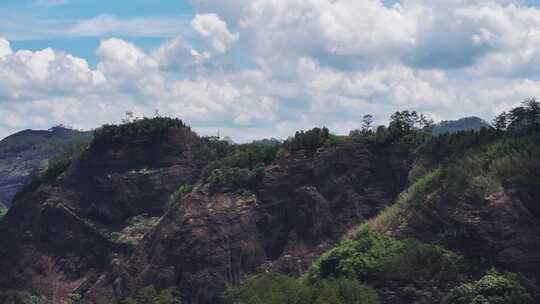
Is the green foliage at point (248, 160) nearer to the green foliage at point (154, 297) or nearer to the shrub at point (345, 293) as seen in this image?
the green foliage at point (154, 297)

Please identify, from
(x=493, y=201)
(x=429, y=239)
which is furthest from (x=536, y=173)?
(x=429, y=239)

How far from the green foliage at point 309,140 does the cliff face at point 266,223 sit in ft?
5.63

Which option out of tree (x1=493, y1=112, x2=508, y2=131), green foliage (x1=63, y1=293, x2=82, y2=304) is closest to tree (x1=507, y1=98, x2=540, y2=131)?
tree (x1=493, y1=112, x2=508, y2=131)

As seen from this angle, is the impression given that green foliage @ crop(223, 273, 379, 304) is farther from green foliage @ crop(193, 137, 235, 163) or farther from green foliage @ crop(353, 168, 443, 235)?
green foliage @ crop(193, 137, 235, 163)

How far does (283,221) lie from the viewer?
92.6m

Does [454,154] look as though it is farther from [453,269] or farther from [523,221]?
[453,269]

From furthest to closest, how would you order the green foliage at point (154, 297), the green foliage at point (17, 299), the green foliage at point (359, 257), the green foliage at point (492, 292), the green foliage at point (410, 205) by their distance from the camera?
1. the green foliage at point (17, 299)
2. the green foliage at point (154, 297)
3. the green foliage at point (410, 205)
4. the green foliage at point (359, 257)
5. the green foliage at point (492, 292)

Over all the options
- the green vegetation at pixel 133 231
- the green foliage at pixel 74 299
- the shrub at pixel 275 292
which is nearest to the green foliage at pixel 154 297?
the shrub at pixel 275 292

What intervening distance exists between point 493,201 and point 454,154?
1522 centimetres

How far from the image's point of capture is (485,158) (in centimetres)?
7325

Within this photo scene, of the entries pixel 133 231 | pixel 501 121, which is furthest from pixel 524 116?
pixel 133 231

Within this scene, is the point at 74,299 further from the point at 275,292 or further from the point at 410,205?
the point at 410,205

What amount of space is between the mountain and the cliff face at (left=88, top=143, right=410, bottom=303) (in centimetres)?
18

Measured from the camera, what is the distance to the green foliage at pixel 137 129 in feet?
387
